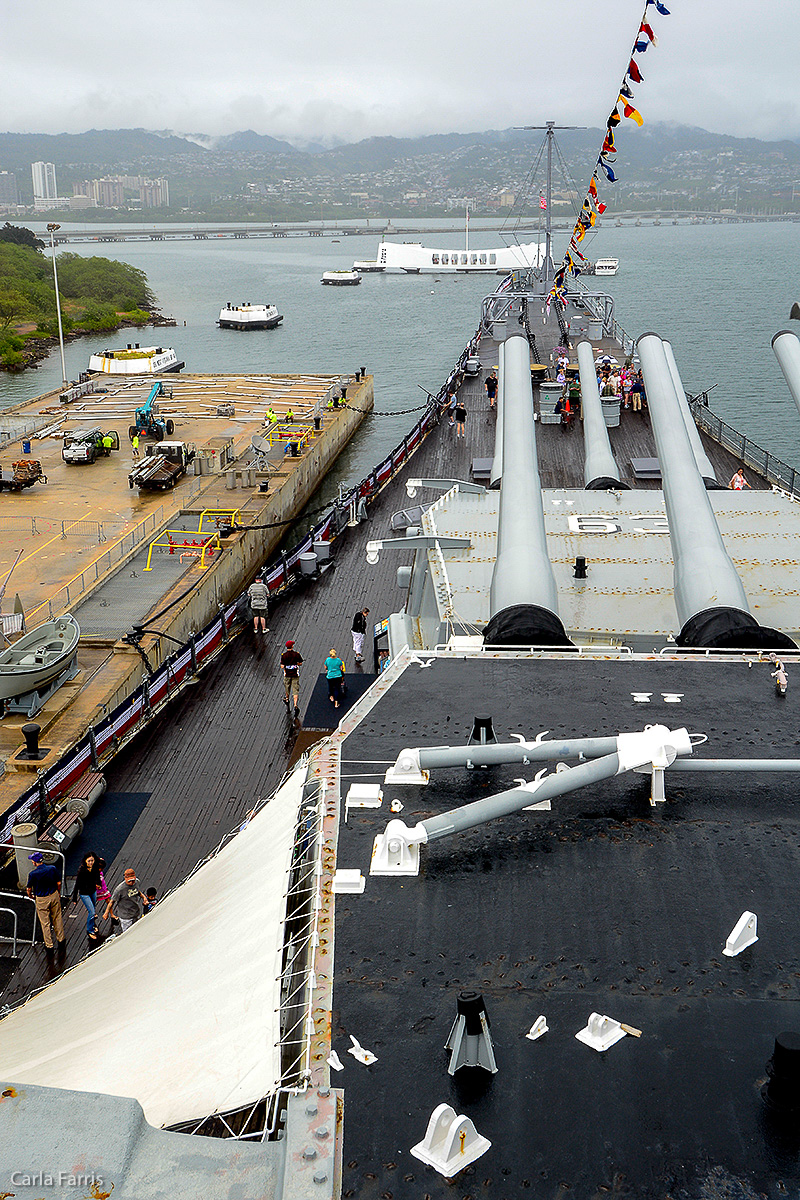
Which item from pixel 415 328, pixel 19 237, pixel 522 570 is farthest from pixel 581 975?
pixel 19 237

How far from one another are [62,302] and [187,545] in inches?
3394

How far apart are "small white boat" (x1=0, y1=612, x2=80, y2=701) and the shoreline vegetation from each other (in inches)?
2569

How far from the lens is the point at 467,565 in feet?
49.4

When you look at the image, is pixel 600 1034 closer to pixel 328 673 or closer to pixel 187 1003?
pixel 187 1003

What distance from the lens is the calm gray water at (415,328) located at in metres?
57.9

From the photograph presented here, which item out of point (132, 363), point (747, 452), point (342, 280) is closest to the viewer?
point (747, 452)

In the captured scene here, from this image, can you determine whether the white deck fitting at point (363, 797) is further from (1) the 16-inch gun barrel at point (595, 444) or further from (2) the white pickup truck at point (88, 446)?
(2) the white pickup truck at point (88, 446)

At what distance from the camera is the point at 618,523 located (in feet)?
53.4

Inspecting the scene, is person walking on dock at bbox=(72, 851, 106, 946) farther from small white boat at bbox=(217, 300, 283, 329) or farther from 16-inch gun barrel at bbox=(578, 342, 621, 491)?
small white boat at bbox=(217, 300, 283, 329)

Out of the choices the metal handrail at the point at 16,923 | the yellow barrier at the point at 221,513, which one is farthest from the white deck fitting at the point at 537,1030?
the yellow barrier at the point at 221,513

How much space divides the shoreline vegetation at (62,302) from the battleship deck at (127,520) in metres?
37.4

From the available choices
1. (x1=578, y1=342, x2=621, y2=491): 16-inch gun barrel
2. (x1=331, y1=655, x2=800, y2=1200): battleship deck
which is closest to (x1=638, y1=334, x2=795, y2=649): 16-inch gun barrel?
(x1=331, y1=655, x2=800, y2=1200): battleship deck

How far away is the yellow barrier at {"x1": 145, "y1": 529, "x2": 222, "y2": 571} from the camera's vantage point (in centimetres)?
2611

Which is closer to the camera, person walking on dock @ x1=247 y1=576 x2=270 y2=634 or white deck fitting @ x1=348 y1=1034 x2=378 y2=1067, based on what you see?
white deck fitting @ x1=348 y1=1034 x2=378 y2=1067
